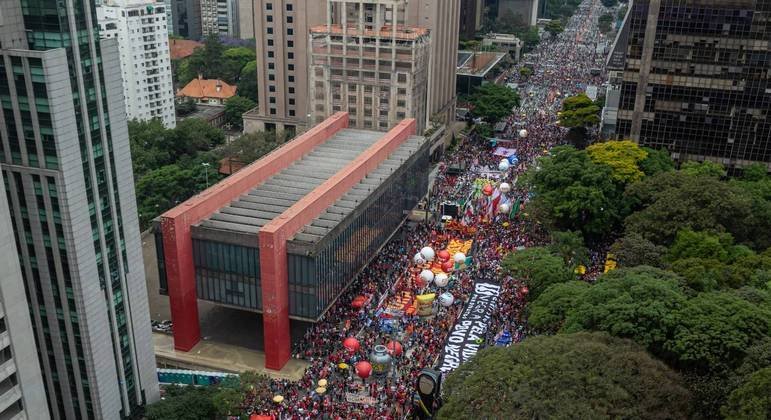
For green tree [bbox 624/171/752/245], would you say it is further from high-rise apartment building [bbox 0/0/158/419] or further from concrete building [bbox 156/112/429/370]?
high-rise apartment building [bbox 0/0/158/419]

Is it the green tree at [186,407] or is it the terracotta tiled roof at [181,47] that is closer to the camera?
the green tree at [186,407]

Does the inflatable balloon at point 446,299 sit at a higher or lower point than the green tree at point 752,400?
lower

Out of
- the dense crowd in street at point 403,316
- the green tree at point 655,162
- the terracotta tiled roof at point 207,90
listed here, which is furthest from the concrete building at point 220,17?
the green tree at point 655,162

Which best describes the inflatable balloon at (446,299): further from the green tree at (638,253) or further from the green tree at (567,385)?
the green tree at (567,385)

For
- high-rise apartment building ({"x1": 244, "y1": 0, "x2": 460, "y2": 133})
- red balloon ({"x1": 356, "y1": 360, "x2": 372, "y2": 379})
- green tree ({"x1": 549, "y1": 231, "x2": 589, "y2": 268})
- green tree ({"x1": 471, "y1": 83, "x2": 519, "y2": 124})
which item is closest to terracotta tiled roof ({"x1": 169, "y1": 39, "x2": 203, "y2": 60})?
high-rise apartment building ({"x1": 244, "y1": 0, "x2": 460, "y2": 133})

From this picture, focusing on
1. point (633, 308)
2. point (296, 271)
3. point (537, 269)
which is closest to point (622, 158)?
point (537, 269)

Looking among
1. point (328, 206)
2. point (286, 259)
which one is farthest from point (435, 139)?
point (286, 259)

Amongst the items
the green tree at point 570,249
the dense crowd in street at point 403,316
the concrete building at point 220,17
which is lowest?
the dense crowd in street at point 403,316

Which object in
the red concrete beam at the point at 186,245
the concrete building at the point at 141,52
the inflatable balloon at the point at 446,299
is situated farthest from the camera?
the concrete building at the point at 141,52
